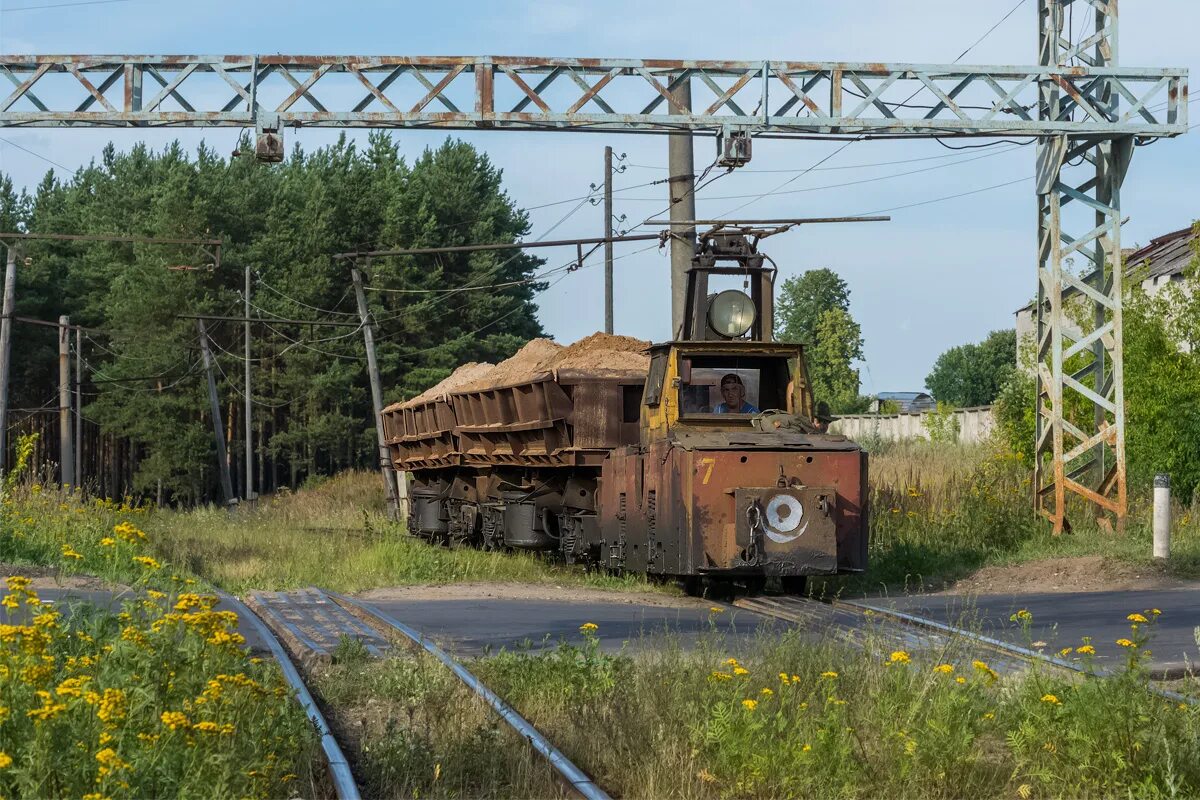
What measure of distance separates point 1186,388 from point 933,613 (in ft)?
46.1

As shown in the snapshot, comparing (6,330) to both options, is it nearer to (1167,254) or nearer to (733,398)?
(733,398)

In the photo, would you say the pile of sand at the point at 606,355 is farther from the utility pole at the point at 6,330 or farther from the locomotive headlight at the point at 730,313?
the utility pole at the point at 6,330

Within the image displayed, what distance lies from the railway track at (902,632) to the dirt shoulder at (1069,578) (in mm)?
2966

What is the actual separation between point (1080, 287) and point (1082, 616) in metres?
7.41

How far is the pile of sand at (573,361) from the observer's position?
63.5 ft

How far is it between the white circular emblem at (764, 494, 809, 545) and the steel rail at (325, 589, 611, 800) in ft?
14.1

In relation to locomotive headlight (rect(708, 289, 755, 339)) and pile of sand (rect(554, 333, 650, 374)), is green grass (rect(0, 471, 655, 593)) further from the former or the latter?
locomotive headlight (rect(708, 289, 755, 339))

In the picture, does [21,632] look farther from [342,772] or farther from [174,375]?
[174,375]

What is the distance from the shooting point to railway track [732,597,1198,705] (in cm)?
962

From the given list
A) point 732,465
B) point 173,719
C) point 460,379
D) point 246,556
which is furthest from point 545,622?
point 460,379

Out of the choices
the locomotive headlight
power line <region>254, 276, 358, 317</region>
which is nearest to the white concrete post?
the locomotive headlight

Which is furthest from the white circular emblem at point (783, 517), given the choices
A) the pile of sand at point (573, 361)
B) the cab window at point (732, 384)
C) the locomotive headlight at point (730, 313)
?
the pile of sand at point (573, 361)

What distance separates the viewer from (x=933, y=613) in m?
14.5

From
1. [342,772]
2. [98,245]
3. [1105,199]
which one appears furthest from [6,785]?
[98,245]
